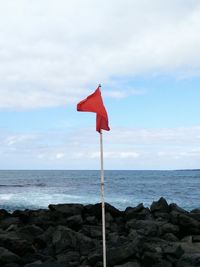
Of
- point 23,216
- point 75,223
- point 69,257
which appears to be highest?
point 23,216

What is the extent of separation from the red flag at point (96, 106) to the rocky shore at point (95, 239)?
3268mm

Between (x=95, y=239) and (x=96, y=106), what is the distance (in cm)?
631

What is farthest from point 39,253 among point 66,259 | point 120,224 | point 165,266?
point 120,224

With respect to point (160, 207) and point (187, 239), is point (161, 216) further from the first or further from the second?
point (187, 239)

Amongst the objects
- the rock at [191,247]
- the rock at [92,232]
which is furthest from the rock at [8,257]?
the rock at [191,247]

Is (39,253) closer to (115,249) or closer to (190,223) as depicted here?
(115,249)

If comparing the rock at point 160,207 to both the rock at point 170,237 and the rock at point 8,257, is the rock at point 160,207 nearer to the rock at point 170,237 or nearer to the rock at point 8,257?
the rock at point 170,237

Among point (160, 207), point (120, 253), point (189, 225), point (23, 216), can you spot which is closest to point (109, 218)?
point (189, 225)

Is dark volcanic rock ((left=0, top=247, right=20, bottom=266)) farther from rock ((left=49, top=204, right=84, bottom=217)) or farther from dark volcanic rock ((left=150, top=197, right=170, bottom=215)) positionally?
dark volcanic rock ((left=150, top=197, right=170, bottom=215))

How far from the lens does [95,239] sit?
1511 cm

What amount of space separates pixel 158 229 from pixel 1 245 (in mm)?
5342

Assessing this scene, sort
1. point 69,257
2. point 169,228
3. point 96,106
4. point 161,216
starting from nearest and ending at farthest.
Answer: point 96,106
point 69,257
point 169,228
point 161,216

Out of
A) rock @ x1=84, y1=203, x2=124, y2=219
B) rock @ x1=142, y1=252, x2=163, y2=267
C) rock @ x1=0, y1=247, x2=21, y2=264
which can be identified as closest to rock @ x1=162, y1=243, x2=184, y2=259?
rock @ x1=142, y1=252, x2=163, y2=267

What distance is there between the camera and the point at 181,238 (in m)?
16.2
